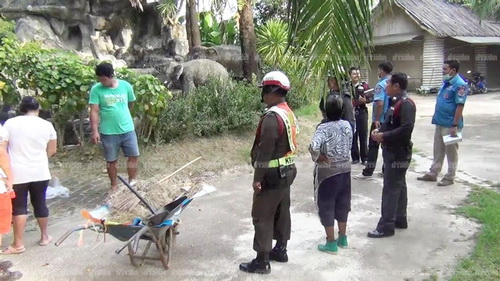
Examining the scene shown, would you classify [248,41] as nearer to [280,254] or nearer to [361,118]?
[361,118]

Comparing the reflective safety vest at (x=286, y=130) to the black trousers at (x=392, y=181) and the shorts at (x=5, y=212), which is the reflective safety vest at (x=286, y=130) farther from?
the shorts at (x=5, y=212)

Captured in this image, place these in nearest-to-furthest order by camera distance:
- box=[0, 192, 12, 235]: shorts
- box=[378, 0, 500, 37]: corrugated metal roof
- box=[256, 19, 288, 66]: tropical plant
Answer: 1. box=[0, 192, 12, 235]: shorts
2. box=[256, 19, 288, 66]: tropical plant
3. box=[378, 0, 500, 37]: corrugated metal roof

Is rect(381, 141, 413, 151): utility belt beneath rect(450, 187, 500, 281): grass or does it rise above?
above

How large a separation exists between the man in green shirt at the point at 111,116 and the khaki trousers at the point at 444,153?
4110mm

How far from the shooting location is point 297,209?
5.39 m

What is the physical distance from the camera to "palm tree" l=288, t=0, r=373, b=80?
2295 mm

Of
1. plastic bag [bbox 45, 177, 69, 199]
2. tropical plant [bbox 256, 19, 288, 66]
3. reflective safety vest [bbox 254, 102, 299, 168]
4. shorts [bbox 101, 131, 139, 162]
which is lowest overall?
plastic bag [bbox 45, 177, 69, 199]

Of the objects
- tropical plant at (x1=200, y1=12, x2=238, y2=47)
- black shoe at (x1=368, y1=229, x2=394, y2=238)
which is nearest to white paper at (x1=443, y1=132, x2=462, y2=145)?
black shoe at (x1=368, y1=229, x2=394, y2=238)

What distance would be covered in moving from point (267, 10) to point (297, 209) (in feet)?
66.3

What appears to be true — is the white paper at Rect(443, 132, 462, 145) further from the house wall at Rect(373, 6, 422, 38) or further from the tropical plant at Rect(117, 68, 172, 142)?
the house wall at Rect(373, 6, 422, 38)

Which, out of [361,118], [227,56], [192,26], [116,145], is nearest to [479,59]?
[227,56]

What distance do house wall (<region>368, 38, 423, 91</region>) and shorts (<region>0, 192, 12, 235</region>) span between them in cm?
1875

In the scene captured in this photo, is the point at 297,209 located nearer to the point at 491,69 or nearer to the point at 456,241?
the point at 456,241

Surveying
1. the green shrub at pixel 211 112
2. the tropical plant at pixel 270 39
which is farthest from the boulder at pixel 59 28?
the green shrub at pixel 211 112
